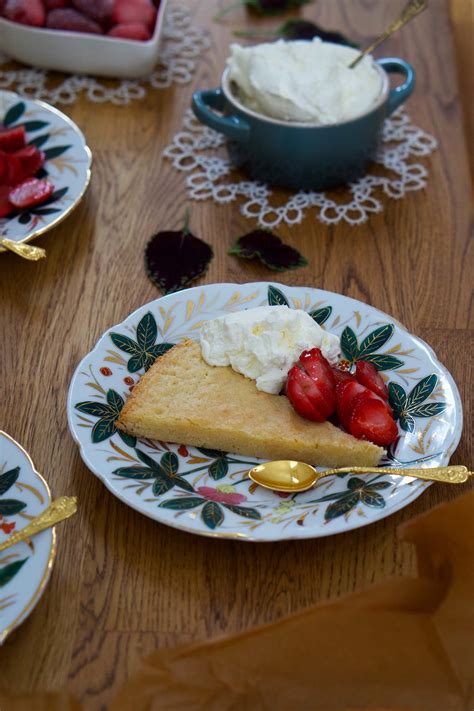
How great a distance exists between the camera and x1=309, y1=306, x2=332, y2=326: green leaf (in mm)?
1201

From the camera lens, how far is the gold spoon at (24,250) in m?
1.32

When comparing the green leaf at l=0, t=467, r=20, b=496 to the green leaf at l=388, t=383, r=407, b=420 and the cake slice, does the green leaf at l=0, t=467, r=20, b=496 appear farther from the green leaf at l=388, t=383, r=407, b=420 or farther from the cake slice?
the green leaf at l=388, t=383, r=407, b=420

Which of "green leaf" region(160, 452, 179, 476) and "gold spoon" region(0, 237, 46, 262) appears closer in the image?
"green leaf" region(160, 452, 179, 476)

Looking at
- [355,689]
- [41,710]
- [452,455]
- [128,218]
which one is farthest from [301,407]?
[128,218]

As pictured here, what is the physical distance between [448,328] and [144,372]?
50cm

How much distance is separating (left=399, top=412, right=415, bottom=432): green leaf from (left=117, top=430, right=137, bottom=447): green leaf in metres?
0.35

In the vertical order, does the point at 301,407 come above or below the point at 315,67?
below

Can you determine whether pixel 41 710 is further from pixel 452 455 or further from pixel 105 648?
pixel 452 455

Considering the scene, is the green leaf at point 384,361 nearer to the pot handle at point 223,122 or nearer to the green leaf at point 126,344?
the green leaf at point 126,344

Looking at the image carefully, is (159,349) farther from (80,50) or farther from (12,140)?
(80,50)

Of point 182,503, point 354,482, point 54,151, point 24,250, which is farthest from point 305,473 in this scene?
point 54,151

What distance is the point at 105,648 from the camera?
87 centimetres

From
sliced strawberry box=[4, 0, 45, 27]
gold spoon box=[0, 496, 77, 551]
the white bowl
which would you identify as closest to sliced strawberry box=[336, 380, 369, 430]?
gold spoon box=[0, 496, 77, 551]

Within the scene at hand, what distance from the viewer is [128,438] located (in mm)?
1048
